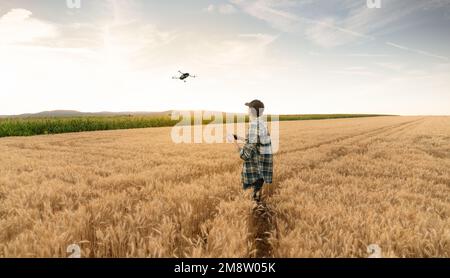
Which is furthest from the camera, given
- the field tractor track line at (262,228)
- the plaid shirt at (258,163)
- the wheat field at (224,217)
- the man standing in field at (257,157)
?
the plaid shirt at (258,163)

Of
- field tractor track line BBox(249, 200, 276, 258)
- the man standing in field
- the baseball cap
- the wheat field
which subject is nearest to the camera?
the wheat field

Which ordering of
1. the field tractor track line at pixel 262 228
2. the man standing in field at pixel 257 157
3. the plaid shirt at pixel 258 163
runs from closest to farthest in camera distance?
the field tractor track line at pixel 262 228 → the man standing in field at pixel 257 157 → the plaid shirt at pixel 258 163

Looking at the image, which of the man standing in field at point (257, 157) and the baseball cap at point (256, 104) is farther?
the man standing in field at point (257, 157)

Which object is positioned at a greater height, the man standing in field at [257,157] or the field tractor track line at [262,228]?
the man standing in field at [257,157]

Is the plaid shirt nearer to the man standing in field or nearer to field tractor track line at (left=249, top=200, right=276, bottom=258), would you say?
the man standing in field

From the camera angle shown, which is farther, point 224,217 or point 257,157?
point 257,157

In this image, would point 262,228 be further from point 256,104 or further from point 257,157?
point 256,104

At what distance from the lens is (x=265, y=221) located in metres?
4.64

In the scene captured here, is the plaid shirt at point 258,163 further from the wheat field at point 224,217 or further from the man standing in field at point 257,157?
the wheat field at point 224,217

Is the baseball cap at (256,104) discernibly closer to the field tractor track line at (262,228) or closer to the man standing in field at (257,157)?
the man standing in field at (257,157)

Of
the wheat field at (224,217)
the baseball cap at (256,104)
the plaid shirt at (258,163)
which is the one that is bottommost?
the wheat field at (224,217)

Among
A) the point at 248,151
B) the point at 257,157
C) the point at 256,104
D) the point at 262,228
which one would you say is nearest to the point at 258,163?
the point at 257,157

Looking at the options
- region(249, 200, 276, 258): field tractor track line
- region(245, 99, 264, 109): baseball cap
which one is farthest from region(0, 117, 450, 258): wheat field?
region(245, 99, 264, 109): baseball cap

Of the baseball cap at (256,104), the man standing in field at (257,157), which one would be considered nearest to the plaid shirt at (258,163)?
the man standing in field at (257,157)
